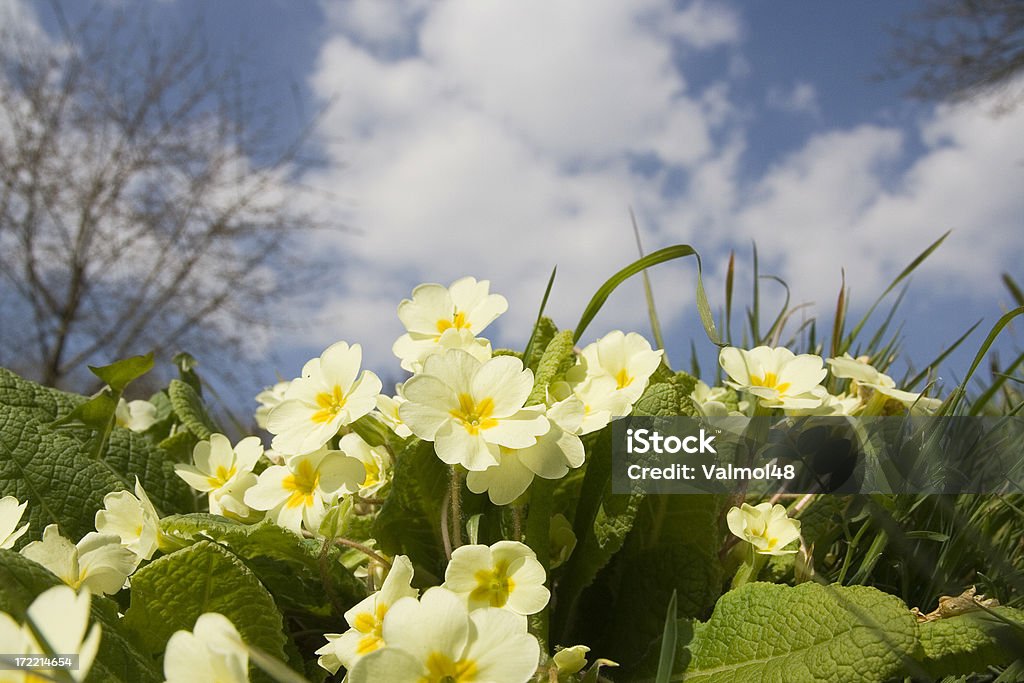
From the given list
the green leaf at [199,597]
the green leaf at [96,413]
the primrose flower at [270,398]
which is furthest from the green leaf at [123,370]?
the green leaf at [199,597]

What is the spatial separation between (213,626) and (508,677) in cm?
16

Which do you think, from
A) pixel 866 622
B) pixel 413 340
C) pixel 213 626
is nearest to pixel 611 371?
pixel 413 340

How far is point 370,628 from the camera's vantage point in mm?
529

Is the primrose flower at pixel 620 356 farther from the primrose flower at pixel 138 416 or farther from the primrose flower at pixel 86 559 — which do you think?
the primrose flower at pixel 138 416

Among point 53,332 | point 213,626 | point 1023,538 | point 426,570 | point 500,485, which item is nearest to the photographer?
point 213,626

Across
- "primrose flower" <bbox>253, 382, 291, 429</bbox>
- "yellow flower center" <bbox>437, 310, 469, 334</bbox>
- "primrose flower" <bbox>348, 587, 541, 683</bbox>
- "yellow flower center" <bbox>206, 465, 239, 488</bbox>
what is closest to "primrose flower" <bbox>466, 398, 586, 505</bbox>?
"primrose flower" <bbox>348, 587, 541, 683</bbox>

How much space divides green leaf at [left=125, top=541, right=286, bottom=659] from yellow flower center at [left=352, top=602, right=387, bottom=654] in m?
0.07

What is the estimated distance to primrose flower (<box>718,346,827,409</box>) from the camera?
0.74 m

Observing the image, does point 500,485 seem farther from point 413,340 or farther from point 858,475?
point 858,475

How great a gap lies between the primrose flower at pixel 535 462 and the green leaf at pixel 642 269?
6.1 inches

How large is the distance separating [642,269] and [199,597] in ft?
1.45

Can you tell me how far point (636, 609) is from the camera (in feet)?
2.29

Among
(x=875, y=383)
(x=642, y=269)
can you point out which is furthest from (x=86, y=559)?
(x=875, y=383)

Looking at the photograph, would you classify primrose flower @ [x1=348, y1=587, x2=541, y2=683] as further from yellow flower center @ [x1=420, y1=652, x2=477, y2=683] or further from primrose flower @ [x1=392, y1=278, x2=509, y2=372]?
primrose flower @ [x1=392, y1=278, x2=509, y2=372]
